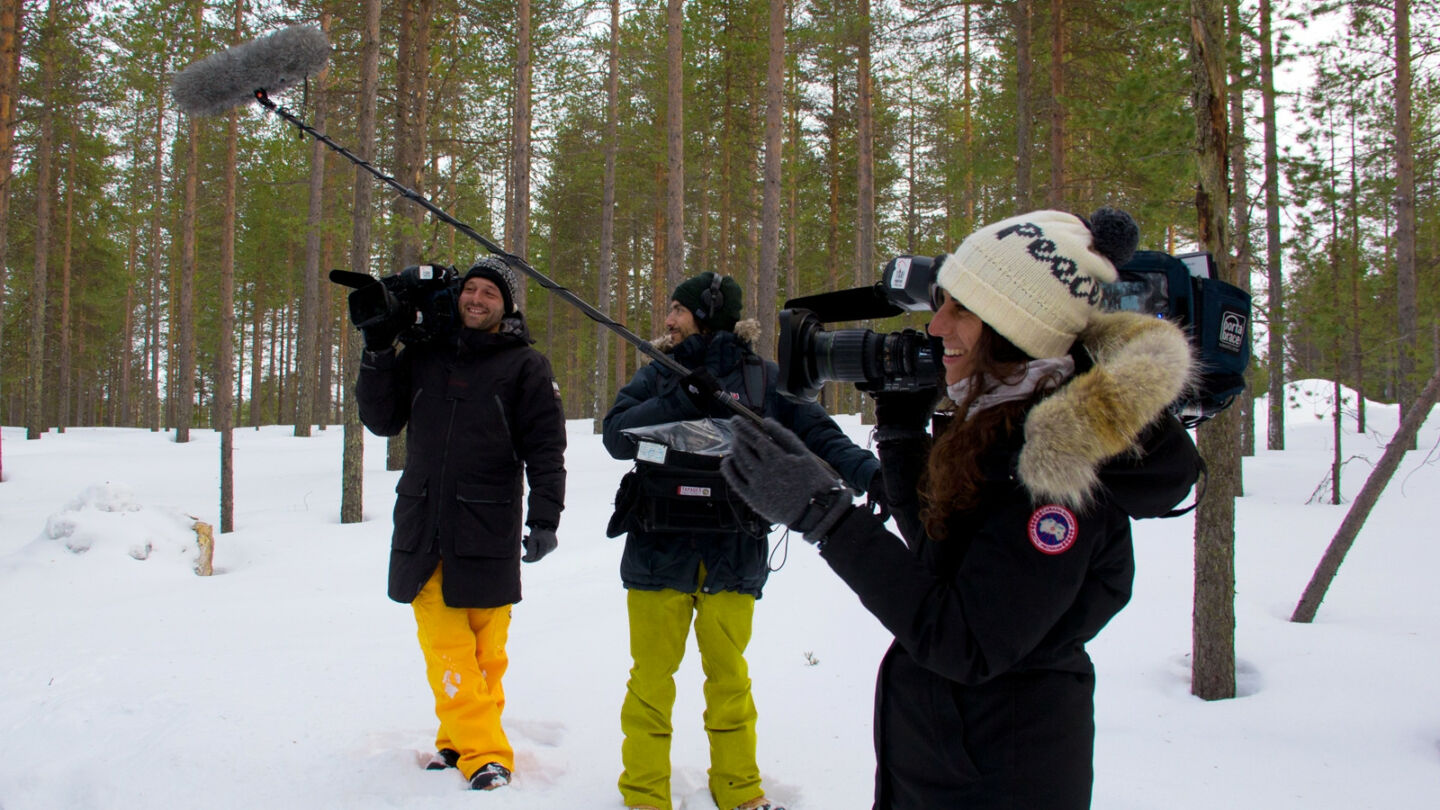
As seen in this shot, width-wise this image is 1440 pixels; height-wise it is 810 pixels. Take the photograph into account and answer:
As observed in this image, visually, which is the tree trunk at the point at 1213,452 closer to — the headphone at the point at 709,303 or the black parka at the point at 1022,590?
the headphone at the point at 709,303

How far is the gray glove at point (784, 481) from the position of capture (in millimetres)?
1439

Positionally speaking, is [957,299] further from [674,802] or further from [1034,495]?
[674,802]

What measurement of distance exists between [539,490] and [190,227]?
14494 mm

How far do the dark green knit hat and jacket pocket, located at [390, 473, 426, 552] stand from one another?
127cm

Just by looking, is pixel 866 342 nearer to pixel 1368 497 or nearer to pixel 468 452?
pixel 468 452

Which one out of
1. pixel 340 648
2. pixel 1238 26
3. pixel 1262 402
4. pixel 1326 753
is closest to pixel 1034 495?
pixel 1326 753

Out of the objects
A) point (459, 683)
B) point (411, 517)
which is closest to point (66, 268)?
point (411, 517)

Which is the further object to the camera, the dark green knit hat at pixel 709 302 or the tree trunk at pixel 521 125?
the tree trunk at pixel 521 125

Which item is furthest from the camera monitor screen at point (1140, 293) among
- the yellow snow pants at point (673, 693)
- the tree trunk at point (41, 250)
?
the tree trunk at point (41, 250)

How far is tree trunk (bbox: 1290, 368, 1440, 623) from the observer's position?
4.36 m

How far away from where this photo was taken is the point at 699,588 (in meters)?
3.08

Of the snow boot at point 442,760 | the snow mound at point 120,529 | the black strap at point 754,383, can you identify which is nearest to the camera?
the black strap at point 754,383

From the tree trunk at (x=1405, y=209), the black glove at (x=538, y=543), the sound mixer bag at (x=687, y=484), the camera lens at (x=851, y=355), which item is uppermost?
the tree trunk at (x=1405, y=209)

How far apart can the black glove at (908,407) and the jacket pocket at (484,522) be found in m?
2.05
